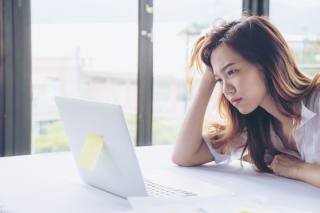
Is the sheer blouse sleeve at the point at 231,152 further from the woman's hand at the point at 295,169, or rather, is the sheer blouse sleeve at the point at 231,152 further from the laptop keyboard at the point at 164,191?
the laptop keyboard at the point at 164,191

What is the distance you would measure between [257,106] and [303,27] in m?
1.42

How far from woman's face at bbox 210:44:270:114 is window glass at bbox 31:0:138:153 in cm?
118

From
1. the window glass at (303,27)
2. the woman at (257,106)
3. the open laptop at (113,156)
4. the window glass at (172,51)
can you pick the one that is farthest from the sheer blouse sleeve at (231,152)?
the window glass at (303,27)

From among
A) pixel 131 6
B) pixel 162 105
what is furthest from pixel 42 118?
pixel 131 6

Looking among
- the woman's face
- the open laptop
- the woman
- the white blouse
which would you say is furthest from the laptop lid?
the white blouse

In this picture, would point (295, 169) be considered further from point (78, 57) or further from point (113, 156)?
point (78, 57)

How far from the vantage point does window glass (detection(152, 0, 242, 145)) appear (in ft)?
6.94

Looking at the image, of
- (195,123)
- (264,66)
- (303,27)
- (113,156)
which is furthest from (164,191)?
(303,27)

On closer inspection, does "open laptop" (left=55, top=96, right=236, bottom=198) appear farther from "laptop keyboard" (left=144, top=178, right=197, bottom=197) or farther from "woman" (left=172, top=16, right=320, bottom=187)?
"woman" (left=172, top=16, right=320, bottom=187)

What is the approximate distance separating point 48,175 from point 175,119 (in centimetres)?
139

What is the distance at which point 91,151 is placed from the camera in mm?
692

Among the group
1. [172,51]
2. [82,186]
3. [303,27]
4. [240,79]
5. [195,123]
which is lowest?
[82,186]

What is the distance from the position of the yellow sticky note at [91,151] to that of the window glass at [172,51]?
1438 millimetres

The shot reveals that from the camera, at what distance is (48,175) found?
935 mm
